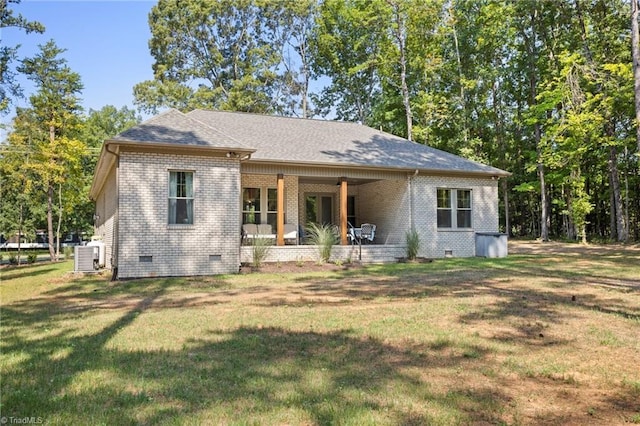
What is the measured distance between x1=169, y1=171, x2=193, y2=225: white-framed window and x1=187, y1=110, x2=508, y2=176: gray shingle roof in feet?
7.81

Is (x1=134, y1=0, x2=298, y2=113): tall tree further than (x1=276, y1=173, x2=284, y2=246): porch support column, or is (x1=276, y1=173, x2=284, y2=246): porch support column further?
(x1=134, y1=0, x2=298, y2=113): tall tree

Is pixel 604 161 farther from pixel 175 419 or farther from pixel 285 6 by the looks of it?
pixel 175 419

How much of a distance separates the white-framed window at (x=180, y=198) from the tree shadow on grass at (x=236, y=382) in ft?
24.8

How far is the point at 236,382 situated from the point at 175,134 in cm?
1058

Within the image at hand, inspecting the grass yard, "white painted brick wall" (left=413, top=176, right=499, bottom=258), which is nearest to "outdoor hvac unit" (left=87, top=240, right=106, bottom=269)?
the grass yard

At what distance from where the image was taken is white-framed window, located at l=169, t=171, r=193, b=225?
1309 cm

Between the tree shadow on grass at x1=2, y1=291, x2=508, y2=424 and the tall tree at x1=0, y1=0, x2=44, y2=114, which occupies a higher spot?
the tall tree at x1=0, y1=0, x2=44, y2=114

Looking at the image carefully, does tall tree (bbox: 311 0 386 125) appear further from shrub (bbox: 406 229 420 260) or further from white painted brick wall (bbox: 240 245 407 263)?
white painted brick wall (bbox: 240 245 407 263)

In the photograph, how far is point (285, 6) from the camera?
38312 millimetres

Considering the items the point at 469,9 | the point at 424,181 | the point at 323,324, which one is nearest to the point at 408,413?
the point at 323,324

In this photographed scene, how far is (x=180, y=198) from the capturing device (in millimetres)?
13156

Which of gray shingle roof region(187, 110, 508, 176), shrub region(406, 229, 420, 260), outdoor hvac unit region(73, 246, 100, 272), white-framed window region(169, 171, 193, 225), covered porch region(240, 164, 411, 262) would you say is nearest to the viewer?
white-framed window region(169, 171, 193, 225)

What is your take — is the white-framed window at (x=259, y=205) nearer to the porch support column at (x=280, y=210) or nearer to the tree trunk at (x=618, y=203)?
the porch support column at (x=280, y=210)

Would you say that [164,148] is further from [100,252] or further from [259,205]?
[259,205]
